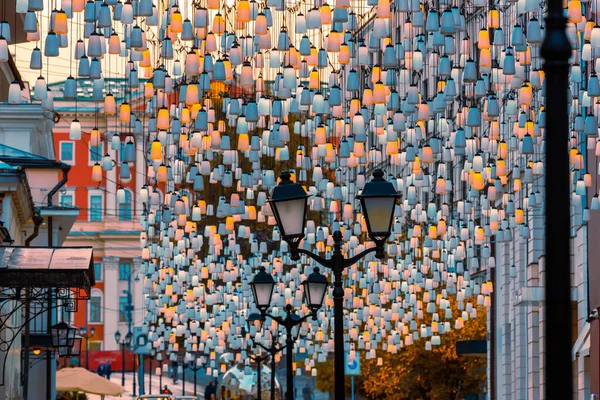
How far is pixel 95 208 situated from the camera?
11788 cm

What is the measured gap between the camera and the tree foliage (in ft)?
185

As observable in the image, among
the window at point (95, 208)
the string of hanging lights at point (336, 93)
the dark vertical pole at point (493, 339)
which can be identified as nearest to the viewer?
the string of hanging lights at point (336, 93)

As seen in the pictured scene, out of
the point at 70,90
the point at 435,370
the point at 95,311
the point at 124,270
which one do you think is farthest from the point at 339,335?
the point at 124,270

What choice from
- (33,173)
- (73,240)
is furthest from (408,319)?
(73,240)

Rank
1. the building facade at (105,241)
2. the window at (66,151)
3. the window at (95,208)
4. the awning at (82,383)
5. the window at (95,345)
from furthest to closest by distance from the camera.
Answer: the window at (95,208) < the building facade at (105,241) < the window at (66,151) < the window at (95,345) < the awning at (82,383)

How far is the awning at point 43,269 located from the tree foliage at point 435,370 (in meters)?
34.2

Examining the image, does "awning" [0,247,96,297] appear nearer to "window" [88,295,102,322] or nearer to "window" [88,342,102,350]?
"window" [88,342,102,350]

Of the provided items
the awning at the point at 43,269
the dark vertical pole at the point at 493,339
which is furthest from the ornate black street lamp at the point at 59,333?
the dark vertical pole at the point at 493,339

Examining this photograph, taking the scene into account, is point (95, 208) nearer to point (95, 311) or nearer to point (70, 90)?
point (95, 311)

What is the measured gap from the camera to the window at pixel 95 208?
118 meters

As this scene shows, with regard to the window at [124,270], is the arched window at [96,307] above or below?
below

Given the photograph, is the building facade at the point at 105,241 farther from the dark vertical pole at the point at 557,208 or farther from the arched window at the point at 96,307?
the dark vertical pole at the point at 557,208

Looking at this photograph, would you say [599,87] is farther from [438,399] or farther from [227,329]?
[438,399]

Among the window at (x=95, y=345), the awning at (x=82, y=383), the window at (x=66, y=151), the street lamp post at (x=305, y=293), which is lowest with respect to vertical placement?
the awning at (x=82, y=383)
